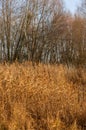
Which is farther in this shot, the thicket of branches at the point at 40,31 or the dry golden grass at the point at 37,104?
the thicket of branches at the point at 40,31

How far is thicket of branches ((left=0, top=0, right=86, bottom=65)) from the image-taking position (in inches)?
1276

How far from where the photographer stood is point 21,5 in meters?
32.8

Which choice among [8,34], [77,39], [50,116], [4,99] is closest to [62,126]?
[50,116]

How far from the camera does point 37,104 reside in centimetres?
677

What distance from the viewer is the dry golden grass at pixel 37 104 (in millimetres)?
5719

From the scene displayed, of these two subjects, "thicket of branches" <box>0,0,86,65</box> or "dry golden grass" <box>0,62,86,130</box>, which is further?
"thicket of branches" <box>0,0,86,65</box>

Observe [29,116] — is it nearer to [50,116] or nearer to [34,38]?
[50,116]

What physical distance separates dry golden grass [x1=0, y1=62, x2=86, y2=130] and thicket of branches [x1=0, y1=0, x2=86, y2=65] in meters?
23.6

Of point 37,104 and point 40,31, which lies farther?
point 40,31

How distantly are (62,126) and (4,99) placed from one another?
5.52 ft

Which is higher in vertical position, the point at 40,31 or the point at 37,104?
the point at 37,104

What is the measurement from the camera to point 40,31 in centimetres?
3622

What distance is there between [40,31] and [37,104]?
29873 millimetres

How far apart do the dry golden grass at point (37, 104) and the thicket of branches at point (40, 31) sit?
23645mm
